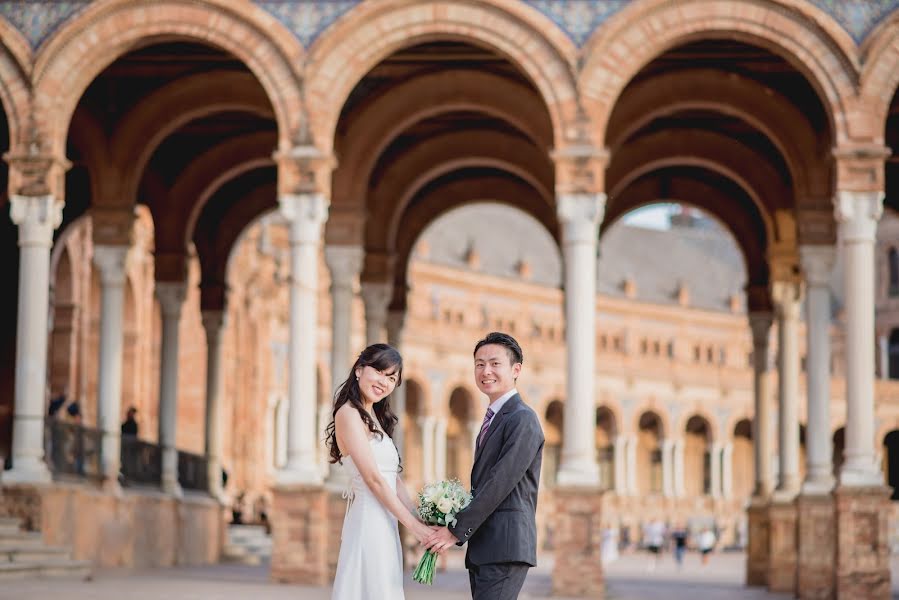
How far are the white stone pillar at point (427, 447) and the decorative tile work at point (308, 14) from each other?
112 ft

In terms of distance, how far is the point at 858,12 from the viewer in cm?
1920

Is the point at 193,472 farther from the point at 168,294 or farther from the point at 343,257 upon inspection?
the point at 343,257

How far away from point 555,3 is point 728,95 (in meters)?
3.95

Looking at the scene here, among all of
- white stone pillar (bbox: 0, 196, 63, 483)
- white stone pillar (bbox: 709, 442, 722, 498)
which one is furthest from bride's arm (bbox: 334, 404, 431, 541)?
white stone pillar (bbox: 709, 442, 722, 498)

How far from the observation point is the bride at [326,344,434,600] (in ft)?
24.5

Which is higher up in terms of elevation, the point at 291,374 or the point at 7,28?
the point at 7,28

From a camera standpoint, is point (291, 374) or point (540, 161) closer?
point (291, 374)

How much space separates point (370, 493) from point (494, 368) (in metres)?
0.83

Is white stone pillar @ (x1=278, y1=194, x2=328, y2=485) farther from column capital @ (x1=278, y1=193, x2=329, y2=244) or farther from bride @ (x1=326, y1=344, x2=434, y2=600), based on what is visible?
bride @ (x1=326, y1=344, x2=434, y2=600)

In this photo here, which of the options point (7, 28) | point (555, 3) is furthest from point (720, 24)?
point (7, 28)

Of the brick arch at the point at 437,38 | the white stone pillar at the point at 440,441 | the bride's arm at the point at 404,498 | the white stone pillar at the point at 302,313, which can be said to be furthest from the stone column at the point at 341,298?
the white stone pillar at the point at 440,441

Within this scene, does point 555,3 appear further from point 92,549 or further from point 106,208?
point 92,549

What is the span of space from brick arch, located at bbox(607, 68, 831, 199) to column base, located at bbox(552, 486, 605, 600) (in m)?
5.72

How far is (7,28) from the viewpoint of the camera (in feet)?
65.0
